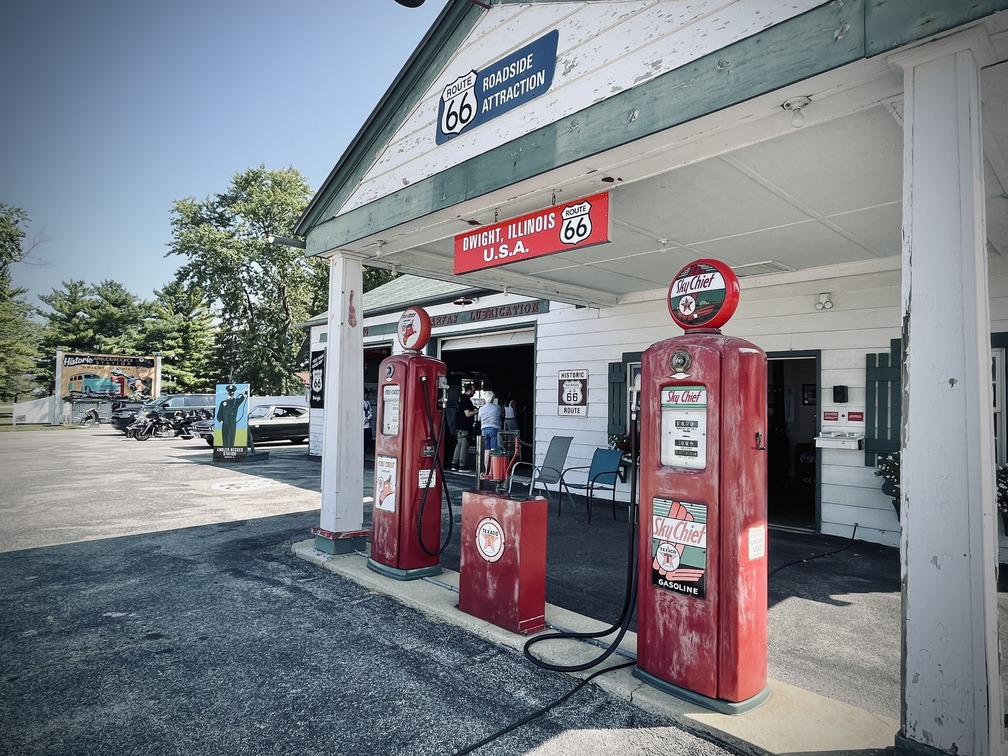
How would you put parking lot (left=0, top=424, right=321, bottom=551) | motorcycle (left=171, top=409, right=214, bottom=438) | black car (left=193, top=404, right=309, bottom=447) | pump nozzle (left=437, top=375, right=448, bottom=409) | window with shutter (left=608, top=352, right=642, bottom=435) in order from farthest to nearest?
1. motorcycle (left=171, top=409, right=214, bottom=438)
2. black car (left=193, top=404, right=309, bottom=447)
3. window with shutter (left=608, top=352, right=642, bottom=435)
4. parking lot (left=0, top=424, right=321, bottom=551)
5. pump nozzle (left=437, top=375, right=448, bottom=409)

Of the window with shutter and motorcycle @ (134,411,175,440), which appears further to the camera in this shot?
motorcycle @ (134,411,175,440)

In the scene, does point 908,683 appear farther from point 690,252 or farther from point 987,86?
point 690,252

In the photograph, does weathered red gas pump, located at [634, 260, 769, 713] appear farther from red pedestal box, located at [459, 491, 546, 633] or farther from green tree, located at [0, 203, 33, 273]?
green tree, located at [0, 203, 33, 273]

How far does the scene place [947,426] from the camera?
7.18 ft

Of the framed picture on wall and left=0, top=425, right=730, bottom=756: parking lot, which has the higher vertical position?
the framed picture on wall

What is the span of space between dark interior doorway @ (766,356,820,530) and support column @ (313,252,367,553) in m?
7.67

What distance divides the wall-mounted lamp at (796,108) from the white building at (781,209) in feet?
0.04

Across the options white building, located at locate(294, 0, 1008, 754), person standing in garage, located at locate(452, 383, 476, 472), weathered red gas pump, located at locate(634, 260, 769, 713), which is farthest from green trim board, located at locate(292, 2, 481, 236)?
person standing in garage, located at locate(452, 383, 476, 472)

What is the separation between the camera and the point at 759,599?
9.19 ft

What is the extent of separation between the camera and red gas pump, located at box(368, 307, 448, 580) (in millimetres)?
4672

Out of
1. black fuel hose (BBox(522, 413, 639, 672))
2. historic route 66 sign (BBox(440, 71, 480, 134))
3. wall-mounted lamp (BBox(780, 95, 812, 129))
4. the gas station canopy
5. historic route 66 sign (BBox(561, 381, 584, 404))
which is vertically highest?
historic route 66 sign (BBox(440, 71, 480, 134))

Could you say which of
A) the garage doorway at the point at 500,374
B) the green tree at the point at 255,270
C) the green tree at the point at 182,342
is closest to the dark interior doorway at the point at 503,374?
the garage doorway at the point at 500,374

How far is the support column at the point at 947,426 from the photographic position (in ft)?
6.88

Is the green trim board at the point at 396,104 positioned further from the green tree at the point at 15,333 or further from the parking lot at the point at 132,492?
the green tree at the point at 15,333
